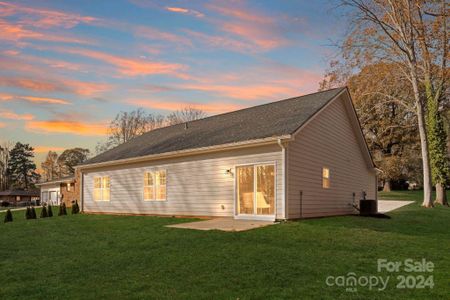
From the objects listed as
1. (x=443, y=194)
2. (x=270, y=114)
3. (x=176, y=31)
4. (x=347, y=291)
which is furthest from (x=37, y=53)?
(x=443, y=194)

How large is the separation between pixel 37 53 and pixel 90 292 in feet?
45.5

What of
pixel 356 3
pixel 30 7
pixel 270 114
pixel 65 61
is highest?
pixel 356 3

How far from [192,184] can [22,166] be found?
73254 mm

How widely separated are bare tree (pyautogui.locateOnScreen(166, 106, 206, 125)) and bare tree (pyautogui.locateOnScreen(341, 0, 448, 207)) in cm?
2904

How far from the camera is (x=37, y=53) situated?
16.7m

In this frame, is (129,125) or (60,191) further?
(129,125)

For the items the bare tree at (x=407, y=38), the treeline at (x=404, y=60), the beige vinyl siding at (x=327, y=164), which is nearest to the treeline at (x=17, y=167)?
the treeline at (x=404, y=60)

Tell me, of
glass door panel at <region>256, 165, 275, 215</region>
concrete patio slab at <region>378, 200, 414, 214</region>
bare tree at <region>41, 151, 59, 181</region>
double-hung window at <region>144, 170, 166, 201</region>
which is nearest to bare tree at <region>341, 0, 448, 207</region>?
concrete patio slab at <region>378, 200, 414, 214</region>

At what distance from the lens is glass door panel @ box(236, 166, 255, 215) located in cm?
1358

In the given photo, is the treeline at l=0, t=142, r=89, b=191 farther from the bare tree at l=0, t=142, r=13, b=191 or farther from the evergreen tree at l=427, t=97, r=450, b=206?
the evergreen tree at l=427, t=97, r=450, b=206

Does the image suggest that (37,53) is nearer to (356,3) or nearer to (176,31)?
(176,31)

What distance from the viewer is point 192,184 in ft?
50.9

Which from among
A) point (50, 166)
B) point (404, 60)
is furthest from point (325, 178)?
point (50, 166)

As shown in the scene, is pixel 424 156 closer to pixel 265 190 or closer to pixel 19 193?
pixel 265 190
